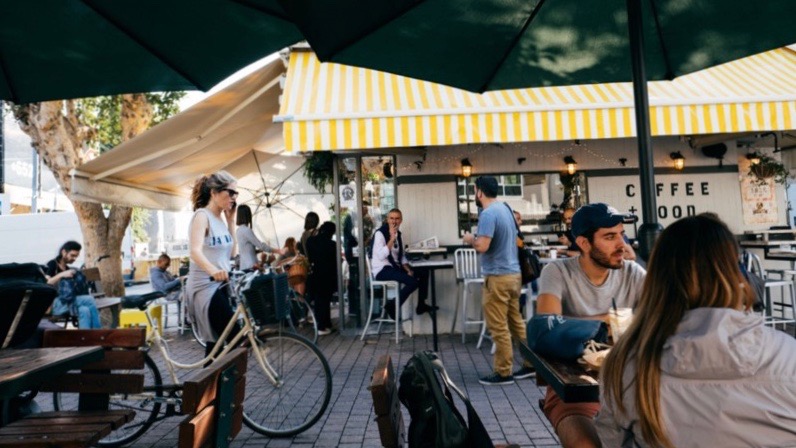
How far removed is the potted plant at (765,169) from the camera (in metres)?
9.00

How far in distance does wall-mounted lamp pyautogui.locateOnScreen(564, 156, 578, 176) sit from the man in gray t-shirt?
6314 millimetres

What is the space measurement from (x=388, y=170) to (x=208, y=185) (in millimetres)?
5013

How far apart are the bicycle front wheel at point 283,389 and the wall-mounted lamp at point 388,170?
5099 millimetres

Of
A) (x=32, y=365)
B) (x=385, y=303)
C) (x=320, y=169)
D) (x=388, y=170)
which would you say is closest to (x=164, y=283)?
(x=320, y=169)

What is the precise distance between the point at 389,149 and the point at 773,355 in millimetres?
7447

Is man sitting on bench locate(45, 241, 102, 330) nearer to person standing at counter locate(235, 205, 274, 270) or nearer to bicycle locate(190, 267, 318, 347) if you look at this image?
bicycle locate(190, 267, 318, 347)

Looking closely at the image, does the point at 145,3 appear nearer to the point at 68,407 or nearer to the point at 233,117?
the point at 68,407

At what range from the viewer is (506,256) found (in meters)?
5.68

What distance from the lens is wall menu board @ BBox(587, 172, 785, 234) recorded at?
917cm

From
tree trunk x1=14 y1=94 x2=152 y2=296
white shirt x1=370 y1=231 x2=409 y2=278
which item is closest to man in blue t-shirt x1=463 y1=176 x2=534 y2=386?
white shirt x1=370 y1=231 x2=409 y2=278

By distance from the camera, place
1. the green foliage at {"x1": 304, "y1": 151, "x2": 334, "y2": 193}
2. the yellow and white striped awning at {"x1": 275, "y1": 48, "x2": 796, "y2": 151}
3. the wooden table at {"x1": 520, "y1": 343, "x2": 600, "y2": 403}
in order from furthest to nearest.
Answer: the green foliage at {"x1": 304, "y1": 151, "x2": 334, "y2": 193}, the yellow and white striped awning at {"x1": 275, "y1": 48, "x2": 796, "y2": 151}, the wooden table at {"x1": 520, "y1": 343, "x2": 600, "y2": 403}

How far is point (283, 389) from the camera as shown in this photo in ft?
15.1

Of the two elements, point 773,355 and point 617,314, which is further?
point 617,314

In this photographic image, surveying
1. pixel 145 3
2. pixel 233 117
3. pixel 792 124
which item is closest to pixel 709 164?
pixel 792 124
